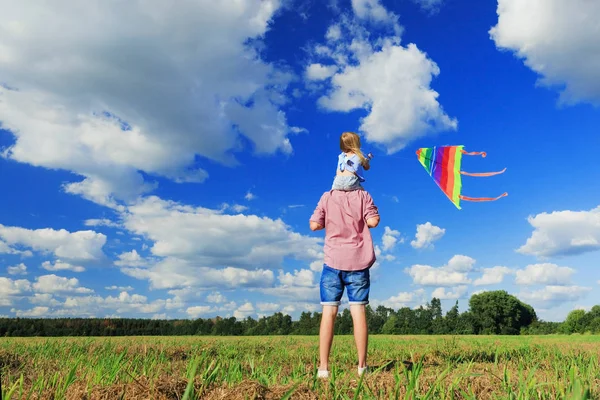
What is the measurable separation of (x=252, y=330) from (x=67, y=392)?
4240 cm

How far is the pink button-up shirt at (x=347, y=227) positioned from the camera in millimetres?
4977

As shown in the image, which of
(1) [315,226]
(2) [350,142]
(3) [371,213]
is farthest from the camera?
(2) [350,142]

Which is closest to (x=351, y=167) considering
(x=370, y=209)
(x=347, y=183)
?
(x=347, y=183)

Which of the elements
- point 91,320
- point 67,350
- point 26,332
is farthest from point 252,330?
point 67,350

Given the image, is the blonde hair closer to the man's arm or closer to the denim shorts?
the man's arm

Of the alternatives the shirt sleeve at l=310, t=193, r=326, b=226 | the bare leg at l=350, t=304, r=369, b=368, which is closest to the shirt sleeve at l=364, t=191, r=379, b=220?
the shirt sleeve at l=310, t=193, r=326, b=226

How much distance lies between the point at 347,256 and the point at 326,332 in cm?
81

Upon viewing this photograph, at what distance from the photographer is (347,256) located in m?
4.99

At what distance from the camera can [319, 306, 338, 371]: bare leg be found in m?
4.70

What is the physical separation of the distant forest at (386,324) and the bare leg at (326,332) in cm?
3207

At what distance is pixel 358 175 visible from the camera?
5367 millimetres

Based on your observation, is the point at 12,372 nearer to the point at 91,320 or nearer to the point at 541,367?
the point at 541,367

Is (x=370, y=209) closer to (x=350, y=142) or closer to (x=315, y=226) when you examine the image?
(x=315, y=226)

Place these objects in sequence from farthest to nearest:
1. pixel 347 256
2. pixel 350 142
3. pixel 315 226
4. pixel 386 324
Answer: pixel 386 324 → pixel 350 142 → pixel 315 226 → pixel 347 256
